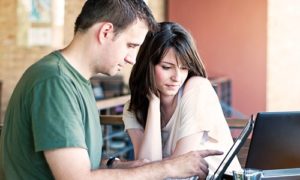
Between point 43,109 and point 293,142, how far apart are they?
2.21 ft

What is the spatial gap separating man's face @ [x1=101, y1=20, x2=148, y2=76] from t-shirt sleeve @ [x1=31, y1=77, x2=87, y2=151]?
18 cm

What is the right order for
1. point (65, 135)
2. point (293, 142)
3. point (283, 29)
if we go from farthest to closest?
1. point (283, 29)
2. point (293, 142)
3. point (65, 135)

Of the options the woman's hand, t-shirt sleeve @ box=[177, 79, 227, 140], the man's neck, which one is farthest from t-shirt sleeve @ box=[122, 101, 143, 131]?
the man's neck

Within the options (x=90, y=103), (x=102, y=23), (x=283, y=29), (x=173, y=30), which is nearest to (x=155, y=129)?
(x=173, y=30)

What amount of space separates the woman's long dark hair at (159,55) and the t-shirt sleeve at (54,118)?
27.5 inches

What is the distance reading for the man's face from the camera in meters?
1.43

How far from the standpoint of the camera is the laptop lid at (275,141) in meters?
1.38

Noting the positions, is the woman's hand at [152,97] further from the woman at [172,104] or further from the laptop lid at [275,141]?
the laptop lid at [275,141]

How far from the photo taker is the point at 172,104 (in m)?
2.02

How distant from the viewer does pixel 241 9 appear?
6828mm

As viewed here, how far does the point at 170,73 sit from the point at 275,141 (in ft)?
2.10

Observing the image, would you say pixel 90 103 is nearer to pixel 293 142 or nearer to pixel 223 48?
pixel 293 142

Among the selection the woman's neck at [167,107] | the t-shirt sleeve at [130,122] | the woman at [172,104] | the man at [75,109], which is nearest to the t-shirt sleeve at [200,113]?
the woman at [172,104]

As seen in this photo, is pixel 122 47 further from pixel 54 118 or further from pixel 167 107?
pixel 167 107
